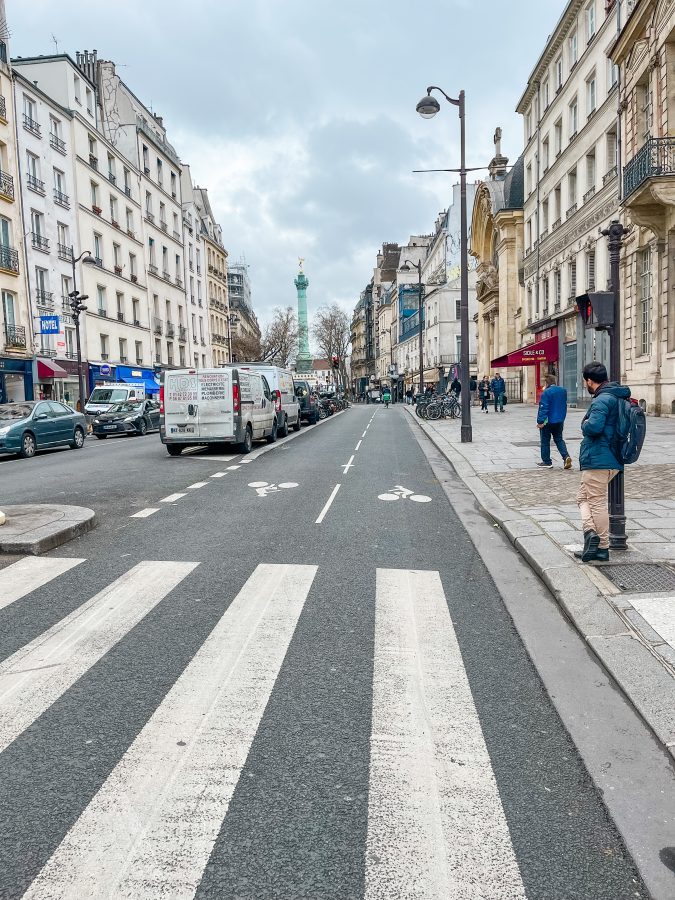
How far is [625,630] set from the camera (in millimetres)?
4301

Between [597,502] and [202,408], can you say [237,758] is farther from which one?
[202,408]

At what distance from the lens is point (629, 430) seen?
548cm

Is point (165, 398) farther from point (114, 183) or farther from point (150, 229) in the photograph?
point (150, 229)

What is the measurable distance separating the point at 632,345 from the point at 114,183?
34841 millimetres

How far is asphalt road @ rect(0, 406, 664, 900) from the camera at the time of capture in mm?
2279

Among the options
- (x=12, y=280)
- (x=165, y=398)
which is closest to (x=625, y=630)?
(x=165, y=398)

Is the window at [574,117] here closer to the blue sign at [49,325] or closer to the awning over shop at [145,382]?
the blue sign at [49,325]

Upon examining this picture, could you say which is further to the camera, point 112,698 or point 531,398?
point 531,398

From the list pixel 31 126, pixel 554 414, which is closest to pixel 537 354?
pixel 554 414

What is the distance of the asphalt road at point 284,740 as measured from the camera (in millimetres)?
2279

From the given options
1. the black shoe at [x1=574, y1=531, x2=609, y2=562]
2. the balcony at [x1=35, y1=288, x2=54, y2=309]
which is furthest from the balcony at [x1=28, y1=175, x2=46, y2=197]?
the black shoe at [x1=574, y1=531, x2=609, y2=562]

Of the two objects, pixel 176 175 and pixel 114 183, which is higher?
pixel 176 175

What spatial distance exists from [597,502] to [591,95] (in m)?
28.9

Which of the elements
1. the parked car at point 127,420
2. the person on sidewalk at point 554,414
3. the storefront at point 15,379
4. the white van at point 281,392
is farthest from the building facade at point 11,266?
the person on sidewalk at point 554,414
